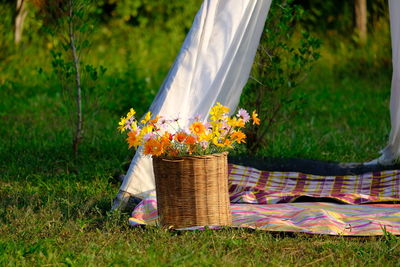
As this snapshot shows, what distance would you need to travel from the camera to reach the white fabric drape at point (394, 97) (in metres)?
4.41

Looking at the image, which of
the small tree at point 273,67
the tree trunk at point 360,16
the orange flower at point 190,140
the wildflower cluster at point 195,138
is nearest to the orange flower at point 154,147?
the wildflower cluster at point 195,138

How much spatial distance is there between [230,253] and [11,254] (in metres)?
0.96

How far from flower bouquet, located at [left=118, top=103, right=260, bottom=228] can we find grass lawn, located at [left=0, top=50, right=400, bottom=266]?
0.11m

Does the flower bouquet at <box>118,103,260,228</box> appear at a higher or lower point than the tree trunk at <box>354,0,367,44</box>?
lower

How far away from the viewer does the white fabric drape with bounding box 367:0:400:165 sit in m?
4.41

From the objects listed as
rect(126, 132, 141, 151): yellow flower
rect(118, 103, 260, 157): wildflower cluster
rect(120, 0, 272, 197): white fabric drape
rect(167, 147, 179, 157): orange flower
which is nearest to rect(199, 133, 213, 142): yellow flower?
rect(118, 103, 260, 157): wildflower cluster

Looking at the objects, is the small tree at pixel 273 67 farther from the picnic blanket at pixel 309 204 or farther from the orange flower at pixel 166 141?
the orange flower at pixel 166 141

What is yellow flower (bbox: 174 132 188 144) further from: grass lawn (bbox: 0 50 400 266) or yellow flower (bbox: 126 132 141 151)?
grass lawn (bbox: 0 50 400 266)

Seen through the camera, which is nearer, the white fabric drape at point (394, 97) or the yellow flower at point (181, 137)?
the yellow flower at point (181, 137)

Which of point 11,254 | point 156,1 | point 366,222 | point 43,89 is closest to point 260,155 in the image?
point 366,222

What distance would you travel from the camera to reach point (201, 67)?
3.91 meters

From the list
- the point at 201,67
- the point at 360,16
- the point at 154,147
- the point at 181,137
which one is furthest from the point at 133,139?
the point at 360,16

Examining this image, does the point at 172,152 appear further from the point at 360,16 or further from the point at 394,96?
the point at 360,16

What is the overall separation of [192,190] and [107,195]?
105 centimetres
